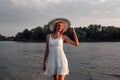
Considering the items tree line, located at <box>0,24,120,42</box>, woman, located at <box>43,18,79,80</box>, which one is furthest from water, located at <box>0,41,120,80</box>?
tree line, located at <box>0,24,120,42</box>

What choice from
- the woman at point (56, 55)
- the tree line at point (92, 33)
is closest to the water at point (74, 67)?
the woman at point (56, 55)

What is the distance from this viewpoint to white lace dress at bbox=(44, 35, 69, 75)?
6914 mm

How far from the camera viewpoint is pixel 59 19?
7238 millimetres

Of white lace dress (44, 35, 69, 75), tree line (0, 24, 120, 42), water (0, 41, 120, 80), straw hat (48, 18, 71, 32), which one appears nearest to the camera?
white lace dress (44, 35, 69, 75)

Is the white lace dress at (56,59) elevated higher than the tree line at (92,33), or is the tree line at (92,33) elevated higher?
the tree line at (92,33)

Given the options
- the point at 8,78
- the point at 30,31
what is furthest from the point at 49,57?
the point at 30,31

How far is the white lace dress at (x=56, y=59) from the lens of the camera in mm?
6914

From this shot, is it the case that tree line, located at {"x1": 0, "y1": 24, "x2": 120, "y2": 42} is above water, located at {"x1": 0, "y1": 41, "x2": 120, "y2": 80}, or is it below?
above

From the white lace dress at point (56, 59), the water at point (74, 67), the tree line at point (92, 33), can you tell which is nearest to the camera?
the white lace dress at point (56, 59)

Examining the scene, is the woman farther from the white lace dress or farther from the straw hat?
the straw hat

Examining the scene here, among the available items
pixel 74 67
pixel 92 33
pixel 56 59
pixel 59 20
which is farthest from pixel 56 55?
pixel 92 33

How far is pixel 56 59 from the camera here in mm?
7000

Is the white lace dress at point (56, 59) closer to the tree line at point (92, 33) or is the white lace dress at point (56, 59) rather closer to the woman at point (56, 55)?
the woman at point (56, 55)

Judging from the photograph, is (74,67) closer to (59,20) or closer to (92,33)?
(59,20)
